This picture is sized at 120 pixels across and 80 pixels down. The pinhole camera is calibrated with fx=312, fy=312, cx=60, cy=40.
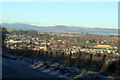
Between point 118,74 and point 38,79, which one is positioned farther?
point 118,74

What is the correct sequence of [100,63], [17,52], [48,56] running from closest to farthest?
[100,63]
[48,56]
[17,52]

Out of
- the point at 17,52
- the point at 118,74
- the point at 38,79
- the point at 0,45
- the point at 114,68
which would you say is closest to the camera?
the point at 38,79

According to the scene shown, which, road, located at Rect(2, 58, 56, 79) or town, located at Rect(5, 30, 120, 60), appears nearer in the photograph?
road, located at Rect(2, 58, 56, 79)

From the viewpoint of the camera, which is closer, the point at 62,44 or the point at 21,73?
the point at 21,73

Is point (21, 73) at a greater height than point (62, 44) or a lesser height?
lesser

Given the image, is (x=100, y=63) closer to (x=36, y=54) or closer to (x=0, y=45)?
(x=36, y=54)

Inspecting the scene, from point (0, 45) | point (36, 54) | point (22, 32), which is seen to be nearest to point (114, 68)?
point (36, 54)

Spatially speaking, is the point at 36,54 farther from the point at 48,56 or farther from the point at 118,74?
the point at 118,74

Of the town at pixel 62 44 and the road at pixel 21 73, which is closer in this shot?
the road at pixel 21 73

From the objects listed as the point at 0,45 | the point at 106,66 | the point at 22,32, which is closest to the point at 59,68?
the point at 106,66
